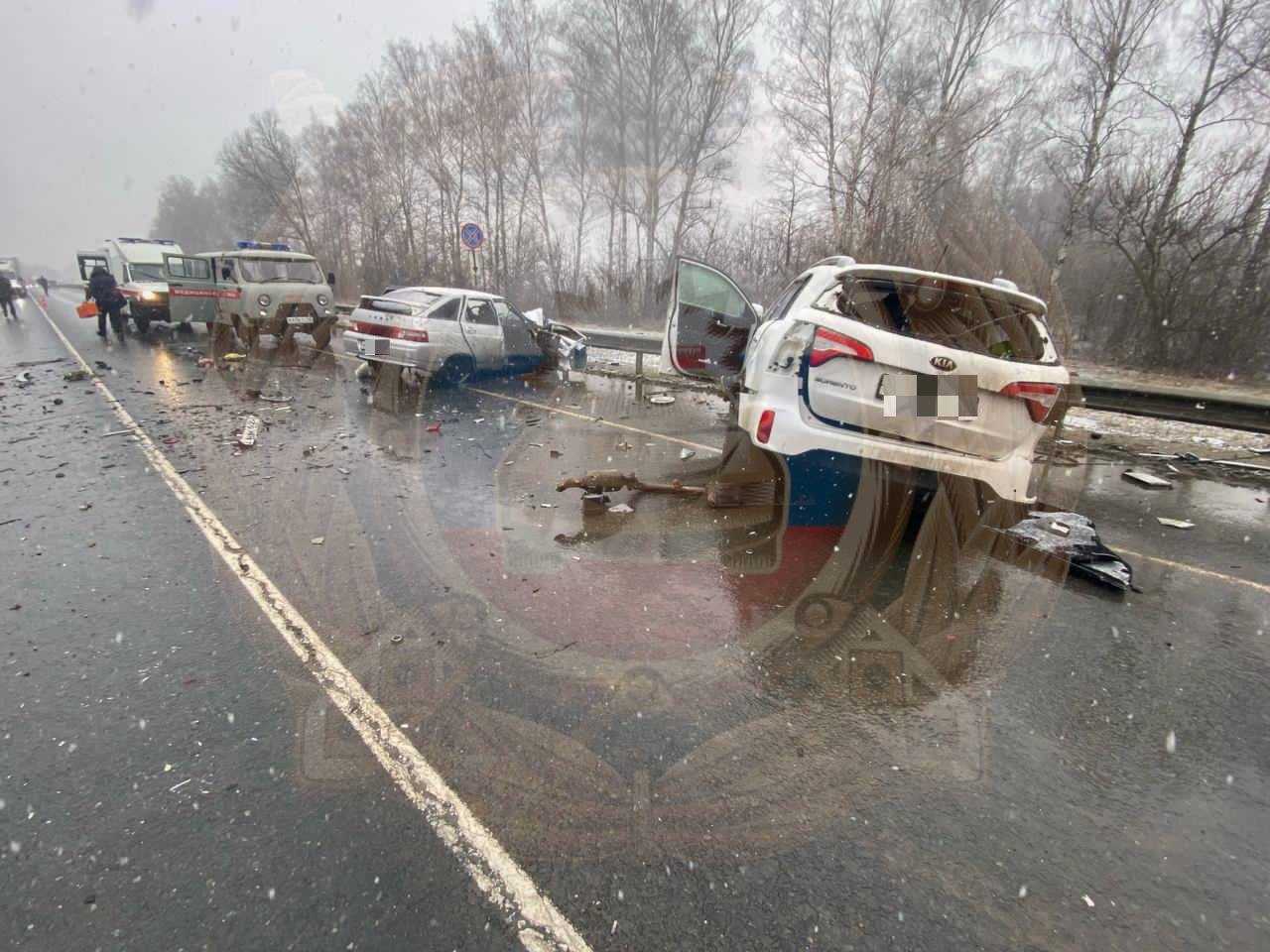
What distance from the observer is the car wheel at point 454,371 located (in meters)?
9.94

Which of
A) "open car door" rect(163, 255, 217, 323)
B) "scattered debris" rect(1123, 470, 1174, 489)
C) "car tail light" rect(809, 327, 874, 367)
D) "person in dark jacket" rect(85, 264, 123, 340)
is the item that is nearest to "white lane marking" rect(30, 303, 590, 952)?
"car tail light" rect(809, 327, 874, 367)

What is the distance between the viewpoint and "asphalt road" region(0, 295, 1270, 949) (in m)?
1.78

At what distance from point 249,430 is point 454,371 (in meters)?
3.98

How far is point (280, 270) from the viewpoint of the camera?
13359 millimetres

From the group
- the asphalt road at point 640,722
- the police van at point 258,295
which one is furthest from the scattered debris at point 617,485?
the police van at point 258,295

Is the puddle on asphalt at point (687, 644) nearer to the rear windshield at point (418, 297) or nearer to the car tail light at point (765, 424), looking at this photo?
the car tail light at point (765, 424)

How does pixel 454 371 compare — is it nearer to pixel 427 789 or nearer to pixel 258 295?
pixel 258 295

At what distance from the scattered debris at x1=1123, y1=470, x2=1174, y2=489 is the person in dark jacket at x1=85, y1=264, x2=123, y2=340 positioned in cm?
2091

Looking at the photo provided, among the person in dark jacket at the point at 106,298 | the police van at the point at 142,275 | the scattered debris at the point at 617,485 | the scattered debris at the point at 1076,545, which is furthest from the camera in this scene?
the police van at the point at 142,275

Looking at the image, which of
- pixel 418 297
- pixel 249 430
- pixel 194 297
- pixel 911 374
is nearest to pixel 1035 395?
pixel 911 374

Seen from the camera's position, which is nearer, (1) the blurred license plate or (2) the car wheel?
(1) the blurred license plate

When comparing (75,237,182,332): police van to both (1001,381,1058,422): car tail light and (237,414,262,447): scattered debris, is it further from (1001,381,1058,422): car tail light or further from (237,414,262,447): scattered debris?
(1001,381,1058,422): car tail light

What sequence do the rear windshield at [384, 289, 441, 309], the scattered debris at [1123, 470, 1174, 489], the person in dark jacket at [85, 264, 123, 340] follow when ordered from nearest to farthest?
the scattered debris at [1123, 470, 1174, 489], the rear windshield at [384, 289, 441, 309], the person in dark jacket at [85, 264, 123, 340]

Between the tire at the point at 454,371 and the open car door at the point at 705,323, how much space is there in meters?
4.43
